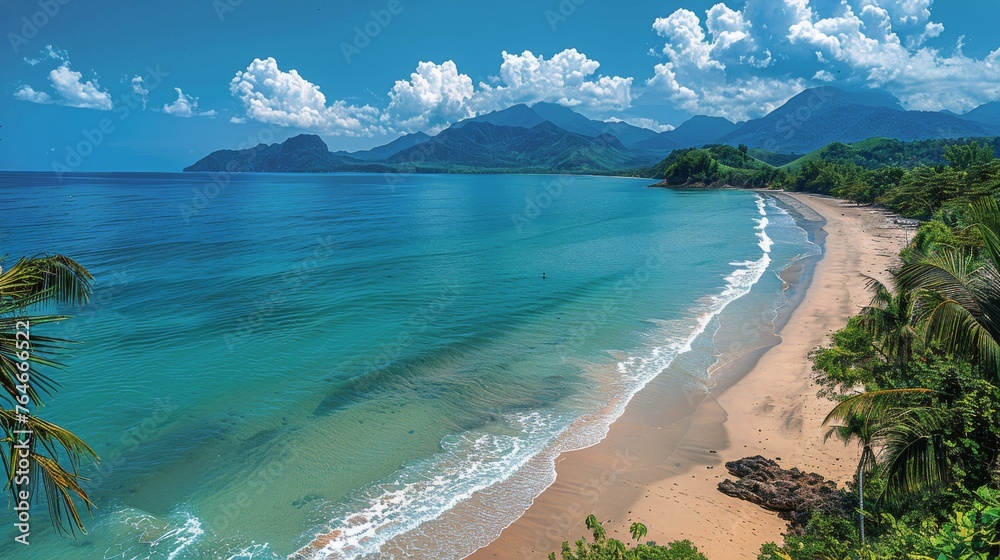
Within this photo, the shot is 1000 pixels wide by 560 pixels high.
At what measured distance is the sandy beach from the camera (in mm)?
13656

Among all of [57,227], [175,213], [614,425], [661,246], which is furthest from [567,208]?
[614,425]

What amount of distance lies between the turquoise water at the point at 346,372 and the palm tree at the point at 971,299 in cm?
1126

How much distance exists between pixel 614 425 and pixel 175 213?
89.5 m

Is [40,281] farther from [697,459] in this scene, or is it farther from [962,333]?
[697,459]

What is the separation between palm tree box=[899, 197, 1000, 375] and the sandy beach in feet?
23.6

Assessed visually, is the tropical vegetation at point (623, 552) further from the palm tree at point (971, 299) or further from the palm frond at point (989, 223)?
the palm frond at point (989, 223)

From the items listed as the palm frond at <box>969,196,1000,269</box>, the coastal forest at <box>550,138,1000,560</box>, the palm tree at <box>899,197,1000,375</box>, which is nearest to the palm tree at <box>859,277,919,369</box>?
the coastal forest at <box>550,138,1000,560</box>

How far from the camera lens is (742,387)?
74.5 feet

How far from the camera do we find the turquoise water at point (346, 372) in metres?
14.7

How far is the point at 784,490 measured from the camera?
47.7 feet

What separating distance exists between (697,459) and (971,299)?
1051 centimetres

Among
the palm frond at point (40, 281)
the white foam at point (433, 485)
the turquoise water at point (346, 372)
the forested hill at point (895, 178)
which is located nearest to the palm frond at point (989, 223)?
the forested hill at point (895, 178)

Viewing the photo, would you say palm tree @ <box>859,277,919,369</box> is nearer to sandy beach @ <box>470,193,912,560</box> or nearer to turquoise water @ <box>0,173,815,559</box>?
sandy beach @ <box>470,193,912,560</box>


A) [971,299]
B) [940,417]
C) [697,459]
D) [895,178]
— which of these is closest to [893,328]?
[971,299]
